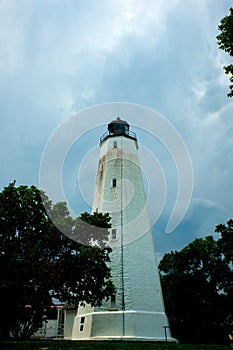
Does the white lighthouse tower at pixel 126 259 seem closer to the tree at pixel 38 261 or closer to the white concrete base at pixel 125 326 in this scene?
the white concrete base at pixel 125 326

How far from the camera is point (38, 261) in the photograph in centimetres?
1577

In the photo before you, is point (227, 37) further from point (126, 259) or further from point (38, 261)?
point (126, 259)

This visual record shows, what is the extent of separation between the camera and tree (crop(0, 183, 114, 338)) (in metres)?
14.9

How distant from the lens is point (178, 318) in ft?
106

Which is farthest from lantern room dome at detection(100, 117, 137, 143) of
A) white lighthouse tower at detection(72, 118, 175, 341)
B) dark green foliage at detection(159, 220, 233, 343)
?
dark green foliage at detection(159, 220, 233, 343)

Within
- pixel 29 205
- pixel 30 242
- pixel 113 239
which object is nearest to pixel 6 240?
pixel 30 242

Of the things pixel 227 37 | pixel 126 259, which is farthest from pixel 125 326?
pixel 227 37

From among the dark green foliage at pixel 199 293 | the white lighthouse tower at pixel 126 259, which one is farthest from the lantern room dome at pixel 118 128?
the dark green foliage at pixel 199 293

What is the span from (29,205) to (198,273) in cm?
2254

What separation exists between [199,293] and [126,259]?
1274 cm

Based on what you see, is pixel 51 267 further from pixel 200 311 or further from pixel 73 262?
pixel 200 311

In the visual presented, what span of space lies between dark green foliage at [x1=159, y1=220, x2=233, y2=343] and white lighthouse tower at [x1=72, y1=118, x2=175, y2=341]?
9631 millimetres

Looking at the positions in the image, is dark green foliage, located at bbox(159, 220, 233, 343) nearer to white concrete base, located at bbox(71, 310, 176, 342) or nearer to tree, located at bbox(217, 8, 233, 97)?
white concrete base, located at bbox(71, 310, 176, 342)

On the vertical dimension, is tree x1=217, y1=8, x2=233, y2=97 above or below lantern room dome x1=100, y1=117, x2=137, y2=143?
below
